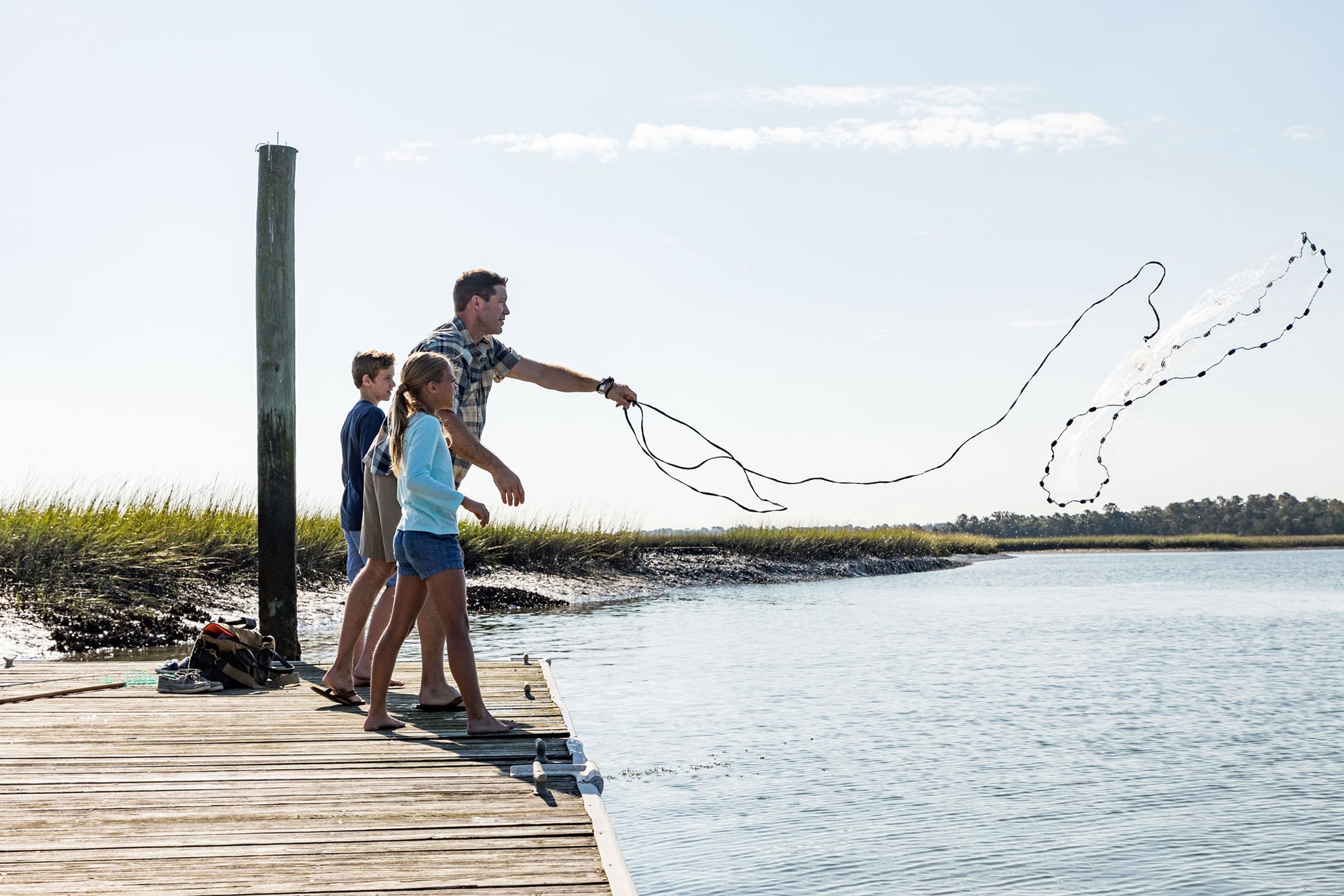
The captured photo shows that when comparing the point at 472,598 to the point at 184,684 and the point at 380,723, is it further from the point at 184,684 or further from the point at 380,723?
the point at 380,723

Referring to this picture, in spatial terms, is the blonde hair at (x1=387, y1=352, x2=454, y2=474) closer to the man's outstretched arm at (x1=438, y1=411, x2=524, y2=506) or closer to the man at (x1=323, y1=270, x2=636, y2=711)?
the man's outstretched arm at (x1=438, y1=411, x2=524, y2=506)

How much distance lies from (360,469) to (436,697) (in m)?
1.17

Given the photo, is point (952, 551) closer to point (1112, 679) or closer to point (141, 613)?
point (1112, 679)

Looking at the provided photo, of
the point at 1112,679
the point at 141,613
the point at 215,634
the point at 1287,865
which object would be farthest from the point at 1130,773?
the point at 141,613

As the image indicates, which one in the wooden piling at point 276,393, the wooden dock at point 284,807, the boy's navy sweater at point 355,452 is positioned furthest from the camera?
the wooden piling at point 276,393

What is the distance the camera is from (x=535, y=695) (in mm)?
6102

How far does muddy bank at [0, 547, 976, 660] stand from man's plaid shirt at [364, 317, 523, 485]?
6889 mm

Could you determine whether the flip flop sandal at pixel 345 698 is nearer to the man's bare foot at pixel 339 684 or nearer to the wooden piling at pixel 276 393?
the man's bare foot at pixel 339 684

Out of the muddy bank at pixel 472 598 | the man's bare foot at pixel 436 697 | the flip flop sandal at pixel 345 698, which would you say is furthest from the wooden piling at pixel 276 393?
the muddy bank at pixel 472 598

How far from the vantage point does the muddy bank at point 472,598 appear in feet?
36.0

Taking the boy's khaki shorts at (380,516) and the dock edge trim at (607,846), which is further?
the boy's khaki shorts at (380,516)

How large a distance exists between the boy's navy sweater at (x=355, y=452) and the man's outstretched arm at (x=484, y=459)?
0.96 metres

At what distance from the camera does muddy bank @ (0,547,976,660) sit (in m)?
11.0

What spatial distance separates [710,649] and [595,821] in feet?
35.4
